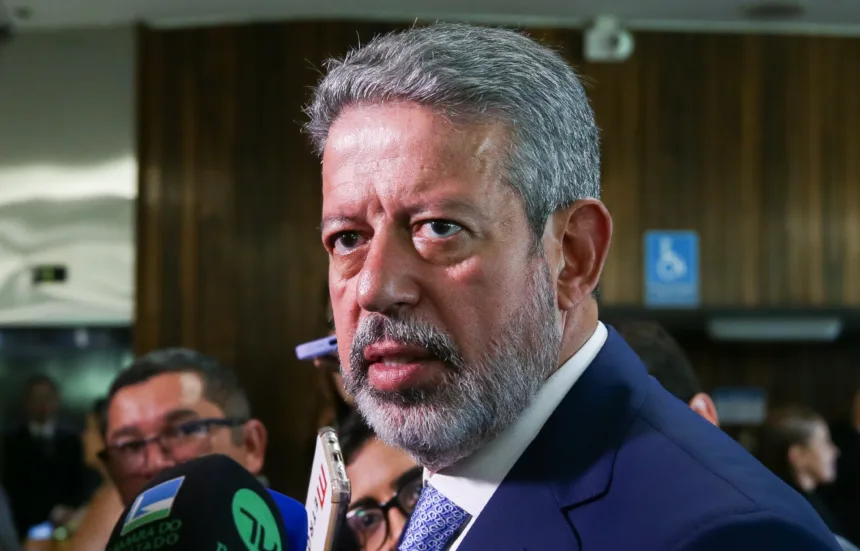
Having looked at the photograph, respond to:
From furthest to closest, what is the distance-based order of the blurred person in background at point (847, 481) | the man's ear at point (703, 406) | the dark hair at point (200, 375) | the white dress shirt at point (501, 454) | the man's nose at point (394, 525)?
the blurred person in background at point (847, 481)
the dark hair at point (200, 375)
the man's ear at point (703, 406)
the man's nose at point (394, 525)
the white dress shirt at point (501, 454)

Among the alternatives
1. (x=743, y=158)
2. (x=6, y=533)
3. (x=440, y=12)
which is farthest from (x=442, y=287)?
(x=743, y=158)

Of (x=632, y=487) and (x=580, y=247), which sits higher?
(x=580, y=247)

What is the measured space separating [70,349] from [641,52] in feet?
12.4

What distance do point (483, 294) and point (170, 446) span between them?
111 cm

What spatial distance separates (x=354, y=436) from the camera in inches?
72.9

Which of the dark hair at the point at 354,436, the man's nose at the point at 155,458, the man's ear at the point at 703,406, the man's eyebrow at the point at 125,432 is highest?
the man's ear at the point at 703,406

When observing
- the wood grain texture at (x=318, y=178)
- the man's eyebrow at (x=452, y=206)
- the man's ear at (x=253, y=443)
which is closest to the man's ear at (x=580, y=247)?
the man's eyebrow at (x=452, y=206)

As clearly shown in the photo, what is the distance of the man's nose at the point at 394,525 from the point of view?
1664 mm

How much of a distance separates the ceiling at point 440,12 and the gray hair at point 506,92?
4667 millimetres

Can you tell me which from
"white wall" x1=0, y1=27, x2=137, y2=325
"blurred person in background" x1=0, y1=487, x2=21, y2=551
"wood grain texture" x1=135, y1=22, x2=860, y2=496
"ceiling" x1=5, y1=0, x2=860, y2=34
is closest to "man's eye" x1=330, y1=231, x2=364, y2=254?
"blurred person in background" x1=0, y1=487, x2=21, y2=551

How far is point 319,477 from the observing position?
108 cm

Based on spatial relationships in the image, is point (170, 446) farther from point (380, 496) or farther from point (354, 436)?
point (380, 496)

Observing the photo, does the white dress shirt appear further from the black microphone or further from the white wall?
the white wall

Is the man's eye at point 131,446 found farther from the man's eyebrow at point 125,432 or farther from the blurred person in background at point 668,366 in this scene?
the blurred person in background at point 668,366
